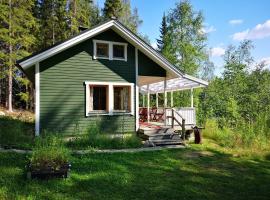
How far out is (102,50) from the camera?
12.9 m

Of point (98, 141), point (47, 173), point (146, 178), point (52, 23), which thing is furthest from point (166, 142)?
point (52, 23)

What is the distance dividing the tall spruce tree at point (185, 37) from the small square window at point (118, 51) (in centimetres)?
1449

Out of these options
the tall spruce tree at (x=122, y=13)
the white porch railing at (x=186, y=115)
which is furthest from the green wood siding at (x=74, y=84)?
the tall spruce tree at (x=122, y=13)

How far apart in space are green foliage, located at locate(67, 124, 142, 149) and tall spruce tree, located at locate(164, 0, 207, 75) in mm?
16494

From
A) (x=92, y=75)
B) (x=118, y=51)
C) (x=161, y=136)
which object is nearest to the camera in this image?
(x=92, y=75)

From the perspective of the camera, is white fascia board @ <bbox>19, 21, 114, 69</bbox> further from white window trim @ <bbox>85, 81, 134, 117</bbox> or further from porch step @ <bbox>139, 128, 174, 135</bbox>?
porch step @ <bbox>139, 128, 174, 135</bbox>

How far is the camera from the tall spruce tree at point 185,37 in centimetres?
2695

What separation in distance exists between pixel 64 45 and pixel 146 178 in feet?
22.0

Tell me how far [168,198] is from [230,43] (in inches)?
1251

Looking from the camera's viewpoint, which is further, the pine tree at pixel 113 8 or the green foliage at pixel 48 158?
the pine tree at pixel 113 8

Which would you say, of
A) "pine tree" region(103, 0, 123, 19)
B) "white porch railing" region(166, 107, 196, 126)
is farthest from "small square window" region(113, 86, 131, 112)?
"pine tree" region(103, 0, 123, 19)

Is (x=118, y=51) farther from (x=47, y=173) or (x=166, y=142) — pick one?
(x=47, y=173)

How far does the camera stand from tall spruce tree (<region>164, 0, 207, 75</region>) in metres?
27.0

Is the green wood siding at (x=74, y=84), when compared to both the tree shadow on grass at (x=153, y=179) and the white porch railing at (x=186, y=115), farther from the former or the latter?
the tree shadow on grass at (x=153, y=179)
